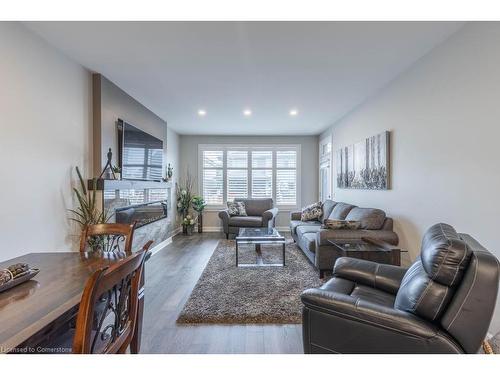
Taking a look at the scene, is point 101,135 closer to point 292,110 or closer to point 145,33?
point 145,33

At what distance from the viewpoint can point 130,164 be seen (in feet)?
13.0

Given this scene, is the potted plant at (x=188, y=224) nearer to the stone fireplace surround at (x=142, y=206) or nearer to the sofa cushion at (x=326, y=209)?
the stone fireplace surround at (x=142, y=206)

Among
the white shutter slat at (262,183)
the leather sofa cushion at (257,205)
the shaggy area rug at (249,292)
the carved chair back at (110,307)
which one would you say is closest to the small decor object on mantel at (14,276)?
the carved chair back at (110,307)

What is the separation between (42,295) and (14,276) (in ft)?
0.82

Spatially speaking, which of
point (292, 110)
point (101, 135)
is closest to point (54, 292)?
point (101, 135)

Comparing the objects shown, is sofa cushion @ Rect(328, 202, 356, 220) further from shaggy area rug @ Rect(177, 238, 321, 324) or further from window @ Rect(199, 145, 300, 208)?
window @ Rect(199, 145, 300, 208)

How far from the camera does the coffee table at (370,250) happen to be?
2.82m

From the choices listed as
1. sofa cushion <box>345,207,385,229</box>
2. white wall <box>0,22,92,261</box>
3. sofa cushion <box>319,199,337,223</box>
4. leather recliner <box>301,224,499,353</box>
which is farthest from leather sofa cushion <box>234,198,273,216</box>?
leather recliner <box>301,224,499,353</box>

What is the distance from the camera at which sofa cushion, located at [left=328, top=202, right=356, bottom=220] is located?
437 cm

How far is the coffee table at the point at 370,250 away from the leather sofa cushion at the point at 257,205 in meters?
3.50

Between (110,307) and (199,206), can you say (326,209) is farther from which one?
(110,307)

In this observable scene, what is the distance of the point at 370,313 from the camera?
1.36 meters
